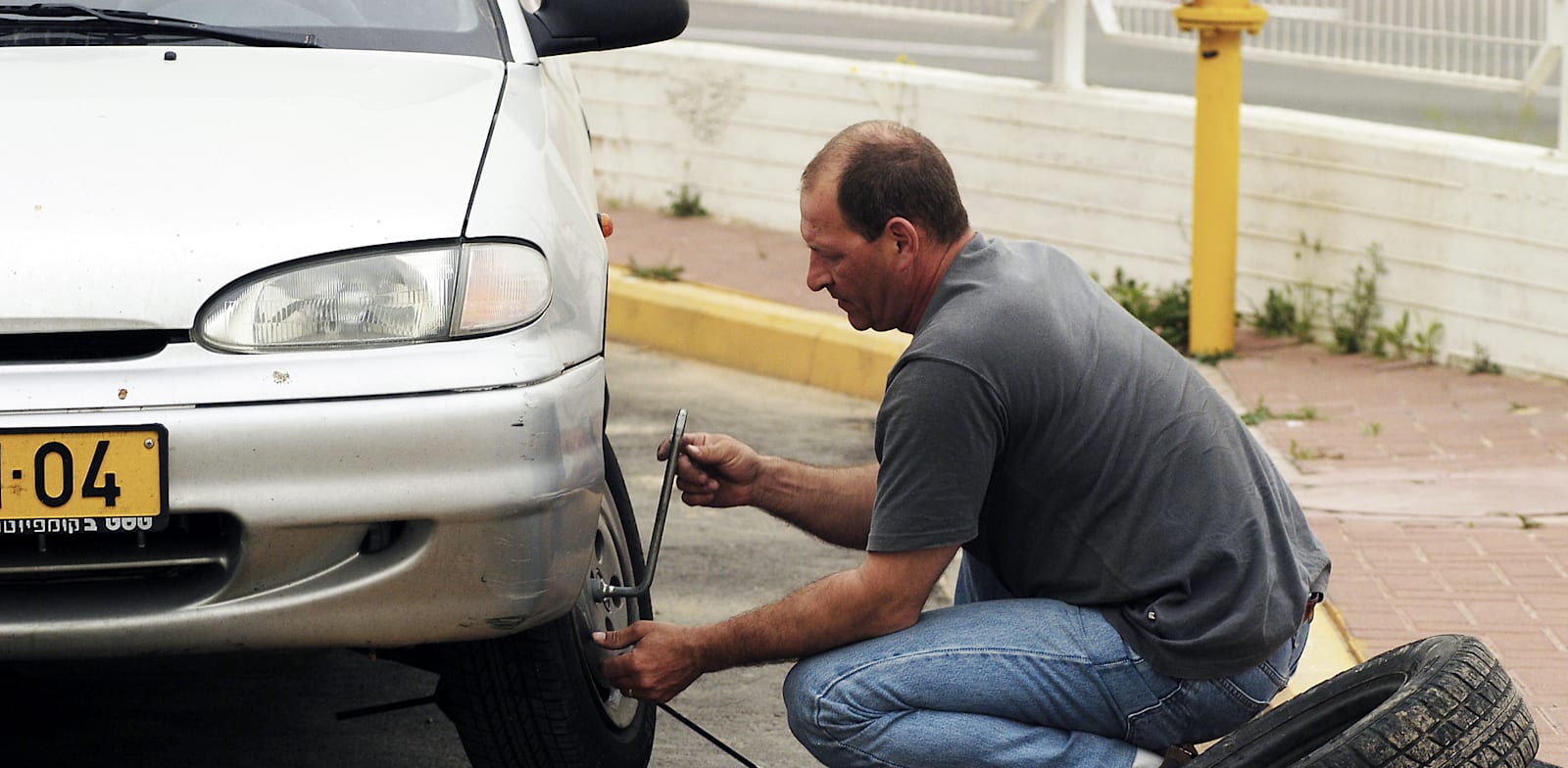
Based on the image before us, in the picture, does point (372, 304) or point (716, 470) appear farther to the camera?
point (716, 470)

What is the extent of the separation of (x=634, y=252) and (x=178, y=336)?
5.42 metres

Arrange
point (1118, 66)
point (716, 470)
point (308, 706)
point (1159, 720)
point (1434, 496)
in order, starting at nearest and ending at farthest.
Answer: point (1159, 720), point (716, 470), point (308, 706), point (1434, 496), point (1118, 66)

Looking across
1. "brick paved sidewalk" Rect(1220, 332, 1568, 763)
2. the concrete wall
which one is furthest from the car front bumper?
the concrete wall

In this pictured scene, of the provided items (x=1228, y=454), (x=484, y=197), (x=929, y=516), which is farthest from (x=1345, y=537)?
(x=484, y=197)

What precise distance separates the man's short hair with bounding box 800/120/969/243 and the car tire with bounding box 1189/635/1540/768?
870mm

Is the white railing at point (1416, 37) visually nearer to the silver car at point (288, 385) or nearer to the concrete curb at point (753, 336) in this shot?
the concrete curb at point (753, 336)

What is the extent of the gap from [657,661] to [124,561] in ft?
2.55

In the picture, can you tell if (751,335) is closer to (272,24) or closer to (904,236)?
(272,24)

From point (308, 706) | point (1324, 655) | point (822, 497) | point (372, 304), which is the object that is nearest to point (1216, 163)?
point (1324, 655)

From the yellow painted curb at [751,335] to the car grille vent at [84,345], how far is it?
3967 mm

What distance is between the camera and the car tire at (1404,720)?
256cm

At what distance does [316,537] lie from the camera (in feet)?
8.39

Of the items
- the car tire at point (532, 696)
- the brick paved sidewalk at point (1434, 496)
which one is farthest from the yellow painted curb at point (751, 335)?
the car tire at point (532, 696)

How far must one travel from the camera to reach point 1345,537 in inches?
182
